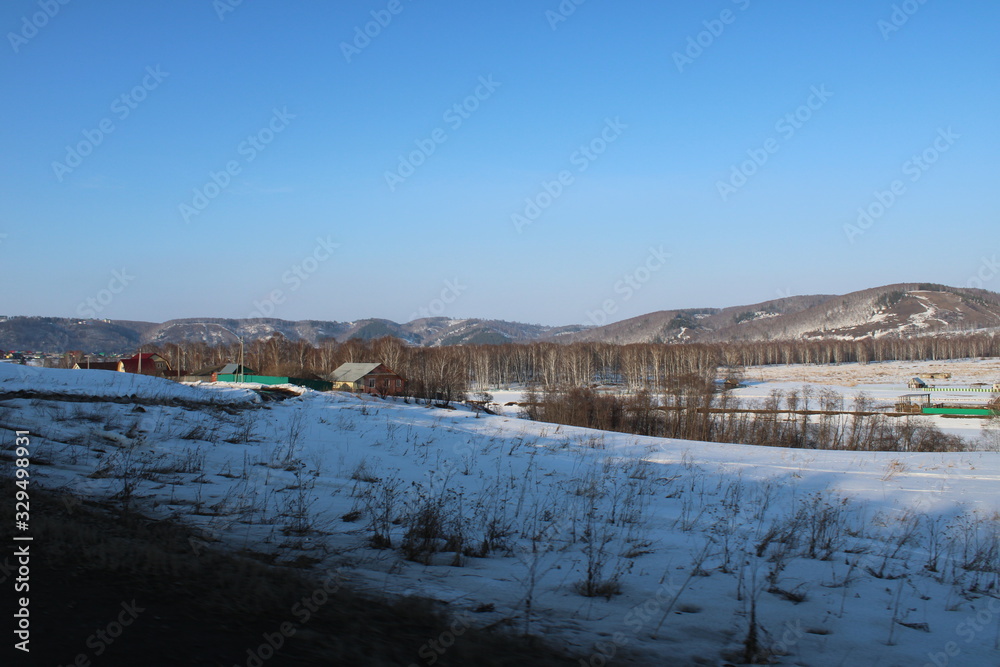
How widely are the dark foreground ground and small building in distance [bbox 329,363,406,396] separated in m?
47.8

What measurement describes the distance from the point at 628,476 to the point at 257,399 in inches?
440

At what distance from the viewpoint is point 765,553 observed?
586 centimetres

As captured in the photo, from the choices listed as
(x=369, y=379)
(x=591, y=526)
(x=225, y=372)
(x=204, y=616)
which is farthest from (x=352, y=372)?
(x=204, y=616)

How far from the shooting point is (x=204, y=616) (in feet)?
10.7

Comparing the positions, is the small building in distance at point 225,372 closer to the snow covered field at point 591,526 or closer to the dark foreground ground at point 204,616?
the snow covered field at point 591,526

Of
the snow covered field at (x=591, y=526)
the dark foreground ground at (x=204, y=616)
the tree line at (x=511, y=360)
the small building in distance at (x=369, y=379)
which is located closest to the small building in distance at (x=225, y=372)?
the tree line at (x=511, y=360)

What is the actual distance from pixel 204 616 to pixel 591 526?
4.35 meters

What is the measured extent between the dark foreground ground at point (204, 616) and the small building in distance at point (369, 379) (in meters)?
47.8

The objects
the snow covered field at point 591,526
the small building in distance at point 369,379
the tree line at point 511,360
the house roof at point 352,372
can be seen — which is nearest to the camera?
the snow covered field at point 591,526

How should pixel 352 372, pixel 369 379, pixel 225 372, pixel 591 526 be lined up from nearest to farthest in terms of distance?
pixel 591 526 → pixel 369 379 → pixel 352 372 → pixel 225 372

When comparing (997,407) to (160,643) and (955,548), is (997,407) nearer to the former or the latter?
(955,548)

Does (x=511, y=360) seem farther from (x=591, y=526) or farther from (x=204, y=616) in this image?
(x=204, y=616)

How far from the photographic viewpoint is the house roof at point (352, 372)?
5372 centimetres

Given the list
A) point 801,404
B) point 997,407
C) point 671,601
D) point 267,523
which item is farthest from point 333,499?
point 801,404
